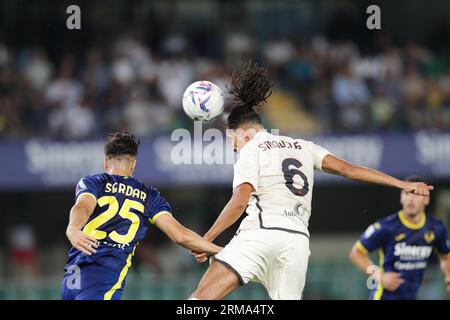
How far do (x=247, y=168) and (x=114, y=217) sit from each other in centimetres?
118

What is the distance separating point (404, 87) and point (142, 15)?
6.03m

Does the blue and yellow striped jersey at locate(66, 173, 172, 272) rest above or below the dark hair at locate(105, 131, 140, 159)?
below

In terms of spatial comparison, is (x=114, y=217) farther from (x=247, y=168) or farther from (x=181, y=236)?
(x=247, y=168)

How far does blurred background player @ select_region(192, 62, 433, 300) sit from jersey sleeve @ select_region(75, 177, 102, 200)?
1.01 meters

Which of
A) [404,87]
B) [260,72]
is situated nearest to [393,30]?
[404,87]

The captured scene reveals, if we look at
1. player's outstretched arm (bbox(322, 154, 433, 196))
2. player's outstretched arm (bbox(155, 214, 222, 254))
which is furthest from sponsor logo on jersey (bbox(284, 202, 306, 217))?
player's outstretched arm (bbox(155, 214, 222, 254))

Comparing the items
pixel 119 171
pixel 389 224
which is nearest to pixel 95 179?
pixel 119 171

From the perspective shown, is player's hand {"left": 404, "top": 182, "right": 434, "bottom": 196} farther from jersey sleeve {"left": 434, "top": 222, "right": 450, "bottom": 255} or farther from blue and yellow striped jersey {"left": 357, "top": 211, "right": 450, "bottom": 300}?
jersey sleeve {"left": 434, "top": 222, "right": 450, "bottom": 255}

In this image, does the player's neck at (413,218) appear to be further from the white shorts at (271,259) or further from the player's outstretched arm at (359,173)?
the white shorts at (271,259)

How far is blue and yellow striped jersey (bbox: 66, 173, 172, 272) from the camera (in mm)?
7238

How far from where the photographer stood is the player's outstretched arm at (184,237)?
24.7 feet

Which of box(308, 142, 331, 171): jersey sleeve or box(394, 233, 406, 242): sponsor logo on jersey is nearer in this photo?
box(308, 142, 331, 171): jersey sleeve

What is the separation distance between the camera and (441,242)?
9984mm
